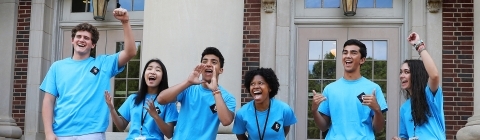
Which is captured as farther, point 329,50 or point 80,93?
point 329,50

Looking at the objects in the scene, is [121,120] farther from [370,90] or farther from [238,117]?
[370,90]

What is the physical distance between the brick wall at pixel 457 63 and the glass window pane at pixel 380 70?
2.60 ft

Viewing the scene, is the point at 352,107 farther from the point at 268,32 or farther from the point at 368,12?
the point at 368,12

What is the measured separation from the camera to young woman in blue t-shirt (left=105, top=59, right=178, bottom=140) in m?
4.91

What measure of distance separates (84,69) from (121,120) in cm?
49

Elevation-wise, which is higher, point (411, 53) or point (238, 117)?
point (411, 53)

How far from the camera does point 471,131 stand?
7719 millimetres

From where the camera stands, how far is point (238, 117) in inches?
199

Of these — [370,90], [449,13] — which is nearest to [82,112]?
[370,90]

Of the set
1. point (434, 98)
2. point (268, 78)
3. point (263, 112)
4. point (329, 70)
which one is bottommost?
point (263, 112)

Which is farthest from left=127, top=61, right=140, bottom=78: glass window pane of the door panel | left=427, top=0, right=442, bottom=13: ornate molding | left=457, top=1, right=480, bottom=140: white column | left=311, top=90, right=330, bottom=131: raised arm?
left=311, top=90, right=330, bottom=131: raised arm

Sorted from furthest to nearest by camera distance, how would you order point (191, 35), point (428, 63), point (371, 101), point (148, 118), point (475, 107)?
1. point (475, 107)
2. point (191, 35)
3. point (148, 118)
4. point (428, 63)
5. point (371, 101)

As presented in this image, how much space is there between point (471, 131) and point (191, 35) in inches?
131

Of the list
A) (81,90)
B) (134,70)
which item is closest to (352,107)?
(81,90)
